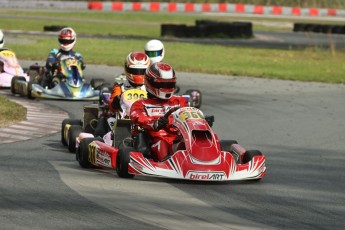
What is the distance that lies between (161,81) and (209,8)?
42518 millimetres

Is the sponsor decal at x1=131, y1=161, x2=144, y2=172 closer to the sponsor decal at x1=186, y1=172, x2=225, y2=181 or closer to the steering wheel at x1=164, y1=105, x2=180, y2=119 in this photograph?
the sponsor decal at x1=186, y1=172, x2=225, y2=181

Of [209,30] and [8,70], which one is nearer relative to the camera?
[8,70]

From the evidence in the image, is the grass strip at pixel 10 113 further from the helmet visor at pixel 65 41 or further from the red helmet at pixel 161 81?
the red helmet at pixel 161 81

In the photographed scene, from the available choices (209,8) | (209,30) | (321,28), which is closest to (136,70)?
(209,30)

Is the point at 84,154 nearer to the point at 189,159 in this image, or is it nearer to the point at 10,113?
the point at 189,159

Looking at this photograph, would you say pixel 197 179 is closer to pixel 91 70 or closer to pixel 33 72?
pixel 33 72

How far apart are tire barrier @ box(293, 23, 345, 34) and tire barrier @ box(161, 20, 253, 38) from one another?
4.45m

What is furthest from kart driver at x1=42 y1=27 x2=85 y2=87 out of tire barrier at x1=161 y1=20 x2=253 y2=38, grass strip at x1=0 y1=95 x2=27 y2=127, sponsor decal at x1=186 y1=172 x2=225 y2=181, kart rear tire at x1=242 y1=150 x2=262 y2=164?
tire barrier at x1=161 y1=20 x2=253 y2=38

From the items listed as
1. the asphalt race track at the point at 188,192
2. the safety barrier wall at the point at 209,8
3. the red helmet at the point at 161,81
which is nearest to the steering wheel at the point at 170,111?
the red helmet at the point at 161,81

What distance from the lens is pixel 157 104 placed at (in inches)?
369

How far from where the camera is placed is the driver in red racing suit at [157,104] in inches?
355

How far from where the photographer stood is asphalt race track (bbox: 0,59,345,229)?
6.80 metres

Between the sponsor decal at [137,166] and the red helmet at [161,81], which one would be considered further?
the red helmet at [161,81]

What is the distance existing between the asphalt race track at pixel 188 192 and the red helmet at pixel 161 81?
0.83 m
